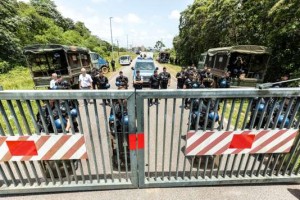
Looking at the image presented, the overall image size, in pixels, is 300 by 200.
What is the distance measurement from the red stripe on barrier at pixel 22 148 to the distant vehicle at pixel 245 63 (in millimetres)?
11155

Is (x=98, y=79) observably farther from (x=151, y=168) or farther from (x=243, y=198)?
(x=243, y=198)

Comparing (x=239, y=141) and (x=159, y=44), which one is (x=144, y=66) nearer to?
(x=239, y=141)

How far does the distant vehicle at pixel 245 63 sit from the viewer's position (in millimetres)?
10867

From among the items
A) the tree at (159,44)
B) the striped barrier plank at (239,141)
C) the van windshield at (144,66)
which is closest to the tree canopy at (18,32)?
the van windshield at (144,66)

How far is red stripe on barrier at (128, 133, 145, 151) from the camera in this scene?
2936mm

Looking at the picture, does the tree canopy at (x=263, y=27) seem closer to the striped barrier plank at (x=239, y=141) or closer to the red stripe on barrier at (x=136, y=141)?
the striped barrier plank at (x=239, y=141)

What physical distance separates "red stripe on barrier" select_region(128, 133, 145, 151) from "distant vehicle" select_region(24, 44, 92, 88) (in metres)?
10.3

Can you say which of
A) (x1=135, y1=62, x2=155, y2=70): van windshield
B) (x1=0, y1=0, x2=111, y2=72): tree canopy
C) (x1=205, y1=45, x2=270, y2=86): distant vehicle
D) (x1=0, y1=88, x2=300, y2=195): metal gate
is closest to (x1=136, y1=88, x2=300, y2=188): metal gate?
(x1=0, y1=88, x2=300, y2=195): metal gate

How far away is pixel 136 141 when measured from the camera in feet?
9.74

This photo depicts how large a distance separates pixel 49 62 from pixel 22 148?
10.8 metres

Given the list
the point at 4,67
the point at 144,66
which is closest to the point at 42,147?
the point at 144,66

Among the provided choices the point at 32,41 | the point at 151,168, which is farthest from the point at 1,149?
the point at 32,41

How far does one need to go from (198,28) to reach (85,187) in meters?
29.4

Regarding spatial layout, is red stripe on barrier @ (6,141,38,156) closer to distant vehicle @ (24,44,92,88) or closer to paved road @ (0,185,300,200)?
paved road @ (0,185,300,200)
